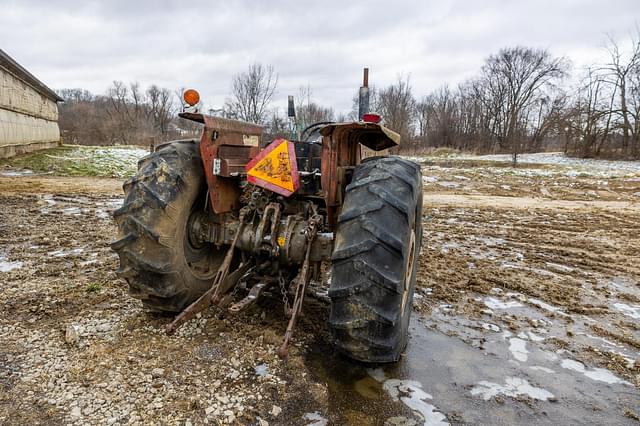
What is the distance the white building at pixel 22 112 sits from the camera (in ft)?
56.7

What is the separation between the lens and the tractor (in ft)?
7.63

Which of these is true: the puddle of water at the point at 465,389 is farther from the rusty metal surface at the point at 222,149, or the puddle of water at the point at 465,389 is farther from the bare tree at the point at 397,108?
the bare tree at the point at 397,108

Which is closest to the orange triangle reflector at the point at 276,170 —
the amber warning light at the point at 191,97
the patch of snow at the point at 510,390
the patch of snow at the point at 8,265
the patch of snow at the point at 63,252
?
the amber warning light at the point at 191,97

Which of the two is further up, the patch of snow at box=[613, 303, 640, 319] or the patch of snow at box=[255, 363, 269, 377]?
the patch of snow at box=[255, 363, 269, 377]

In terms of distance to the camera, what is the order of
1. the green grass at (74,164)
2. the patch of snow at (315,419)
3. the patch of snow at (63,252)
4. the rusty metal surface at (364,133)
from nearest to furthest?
the patch of snow at (315,419)
the rusty metal surface at (364,133)
the patch of snow at (63,252)
the green grass at (74,164)

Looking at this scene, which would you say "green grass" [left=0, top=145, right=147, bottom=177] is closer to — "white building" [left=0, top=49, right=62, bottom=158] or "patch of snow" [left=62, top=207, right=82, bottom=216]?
"white building" [left=0, top=49, right=62, bottom=158]

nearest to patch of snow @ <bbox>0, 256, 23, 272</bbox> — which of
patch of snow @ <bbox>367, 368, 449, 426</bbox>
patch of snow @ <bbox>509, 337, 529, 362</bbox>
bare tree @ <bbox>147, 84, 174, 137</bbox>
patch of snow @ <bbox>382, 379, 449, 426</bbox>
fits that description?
patch of snow @ <bbox>367, 368, 449, 426</bbox>

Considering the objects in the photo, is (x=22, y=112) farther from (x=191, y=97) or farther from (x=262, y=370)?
(x=262, y=370)

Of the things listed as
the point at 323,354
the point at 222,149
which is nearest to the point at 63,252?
the point at 222,149

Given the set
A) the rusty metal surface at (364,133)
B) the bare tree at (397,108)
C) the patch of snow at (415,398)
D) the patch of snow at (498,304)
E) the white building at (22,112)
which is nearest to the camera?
the patch of snow at (415,398)

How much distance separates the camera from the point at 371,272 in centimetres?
227

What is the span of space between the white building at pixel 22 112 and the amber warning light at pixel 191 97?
60.3ft

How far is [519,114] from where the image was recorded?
41844 millimetres

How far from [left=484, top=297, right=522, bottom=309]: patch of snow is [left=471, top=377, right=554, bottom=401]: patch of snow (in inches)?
53.0
